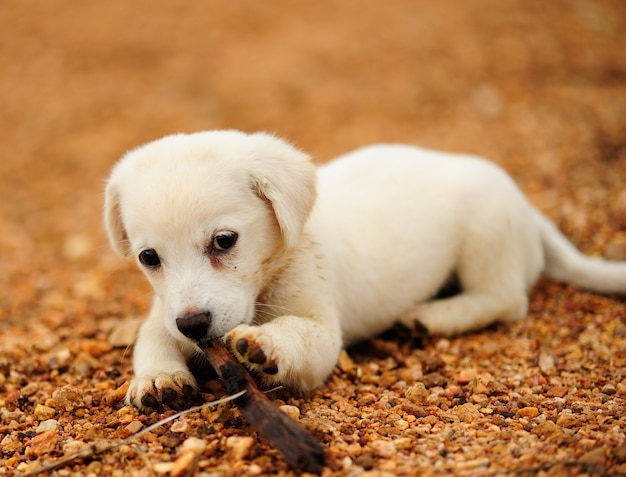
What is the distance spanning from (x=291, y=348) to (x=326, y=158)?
5.46 meters

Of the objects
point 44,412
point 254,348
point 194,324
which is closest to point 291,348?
point 254,348

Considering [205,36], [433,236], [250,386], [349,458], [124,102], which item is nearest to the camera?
[349,458]

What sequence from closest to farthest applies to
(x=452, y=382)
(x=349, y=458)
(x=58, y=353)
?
(x=349, y=458)
(x=452, y=382)
(x=58, y=353)

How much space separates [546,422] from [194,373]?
2015mm

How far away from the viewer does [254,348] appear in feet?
10.2

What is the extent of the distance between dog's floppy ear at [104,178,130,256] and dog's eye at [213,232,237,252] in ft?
2.74

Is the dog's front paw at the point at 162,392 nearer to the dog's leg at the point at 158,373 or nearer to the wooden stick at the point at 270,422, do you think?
the dog's leg at the point at 158,373

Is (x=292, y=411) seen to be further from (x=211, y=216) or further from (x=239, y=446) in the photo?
(x=211, y=216)

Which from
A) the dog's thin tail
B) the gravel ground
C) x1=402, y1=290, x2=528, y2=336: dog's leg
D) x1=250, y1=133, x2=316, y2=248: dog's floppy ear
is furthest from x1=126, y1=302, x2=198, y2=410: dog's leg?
the dog's thin tail

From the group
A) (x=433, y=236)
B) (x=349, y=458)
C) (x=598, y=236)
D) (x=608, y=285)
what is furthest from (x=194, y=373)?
(x=598, y=236)

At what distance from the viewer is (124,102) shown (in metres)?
10.7

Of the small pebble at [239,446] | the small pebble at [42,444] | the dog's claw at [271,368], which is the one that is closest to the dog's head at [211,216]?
the dog's claw at [271,368]

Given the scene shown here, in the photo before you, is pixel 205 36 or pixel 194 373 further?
pixel 205 36

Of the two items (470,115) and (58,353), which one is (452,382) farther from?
(470,115)
